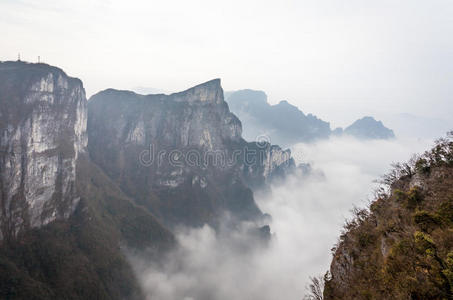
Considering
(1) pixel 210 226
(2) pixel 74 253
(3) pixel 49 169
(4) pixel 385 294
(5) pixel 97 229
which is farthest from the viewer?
(1) pixel 210 226

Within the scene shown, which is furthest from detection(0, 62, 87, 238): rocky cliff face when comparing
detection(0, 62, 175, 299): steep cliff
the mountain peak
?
the mountain peak

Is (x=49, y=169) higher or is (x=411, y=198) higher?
(x=49, y=169)

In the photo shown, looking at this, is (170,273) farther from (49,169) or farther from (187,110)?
(187,110)

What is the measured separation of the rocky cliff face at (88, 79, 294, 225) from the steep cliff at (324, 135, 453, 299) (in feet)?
373

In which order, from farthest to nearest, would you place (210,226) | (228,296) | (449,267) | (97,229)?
(210,226)
(228,296)
(97,229)
(449,267)

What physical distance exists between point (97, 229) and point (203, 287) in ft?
154

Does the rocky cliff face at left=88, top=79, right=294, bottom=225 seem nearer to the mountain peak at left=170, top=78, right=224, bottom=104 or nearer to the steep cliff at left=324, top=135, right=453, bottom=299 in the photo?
the mountain peak at left=170, top=78, right=224, bottom=104

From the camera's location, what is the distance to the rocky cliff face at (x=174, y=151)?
131375 millimetres

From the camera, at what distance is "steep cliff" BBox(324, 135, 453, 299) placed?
12.4 metres

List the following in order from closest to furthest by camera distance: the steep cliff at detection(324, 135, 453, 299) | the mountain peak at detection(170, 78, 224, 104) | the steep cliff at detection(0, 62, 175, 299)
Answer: the steep cliff at detection(324, 135, 453, 299) → the steep cliff at detection(0, 62, 175, 299) → the mountain peak at detection(170, 78, 224, 104)

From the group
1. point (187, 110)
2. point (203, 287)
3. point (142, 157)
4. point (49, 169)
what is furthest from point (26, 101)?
point (203, 287)

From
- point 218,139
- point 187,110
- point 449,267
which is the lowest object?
point 449,267

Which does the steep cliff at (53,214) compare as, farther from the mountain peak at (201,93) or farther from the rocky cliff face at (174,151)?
the mountain peak at (201,93)

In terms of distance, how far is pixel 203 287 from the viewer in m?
90.3
